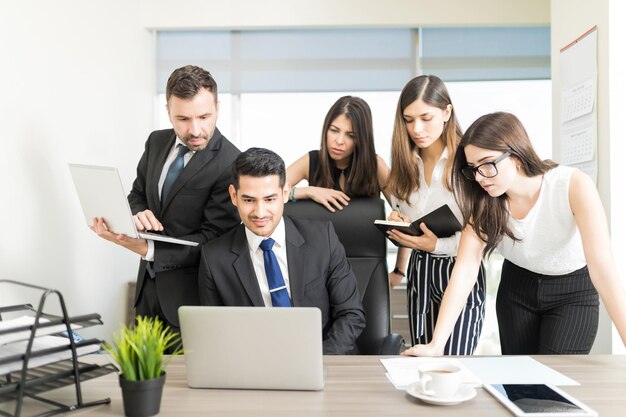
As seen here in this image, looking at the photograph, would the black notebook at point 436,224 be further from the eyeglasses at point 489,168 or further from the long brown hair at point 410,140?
the eyeglasses at point 489,168

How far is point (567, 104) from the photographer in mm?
3008

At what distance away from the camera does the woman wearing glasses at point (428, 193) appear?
6.95 feet

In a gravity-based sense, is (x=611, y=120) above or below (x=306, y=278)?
above

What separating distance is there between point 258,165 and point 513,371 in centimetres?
95

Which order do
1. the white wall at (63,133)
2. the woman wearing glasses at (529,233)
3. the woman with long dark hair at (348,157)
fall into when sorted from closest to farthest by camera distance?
1. the woman wearing glasses at (529,233)
2. the woman with long dark hair at (348,157)
3. the white wall at (63,133)

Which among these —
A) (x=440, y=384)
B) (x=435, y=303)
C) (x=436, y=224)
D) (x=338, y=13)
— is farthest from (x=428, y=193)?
(x=338, y=13)

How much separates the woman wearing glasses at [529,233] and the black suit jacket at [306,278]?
0.31m

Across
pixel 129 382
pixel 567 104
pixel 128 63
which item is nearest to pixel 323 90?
pixel 128 63

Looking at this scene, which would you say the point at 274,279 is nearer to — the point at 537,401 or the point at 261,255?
the point at 261,255

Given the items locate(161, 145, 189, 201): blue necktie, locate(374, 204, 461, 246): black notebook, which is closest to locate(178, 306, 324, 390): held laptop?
locate(374, 204, 461, 246): black notebook

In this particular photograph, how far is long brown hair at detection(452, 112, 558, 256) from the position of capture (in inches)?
66.3

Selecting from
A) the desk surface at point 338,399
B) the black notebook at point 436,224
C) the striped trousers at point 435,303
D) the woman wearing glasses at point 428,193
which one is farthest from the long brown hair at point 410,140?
the desk surface at point 338,399

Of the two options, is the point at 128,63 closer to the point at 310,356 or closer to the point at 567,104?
the point at 567,104

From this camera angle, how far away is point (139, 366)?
3.50ft
